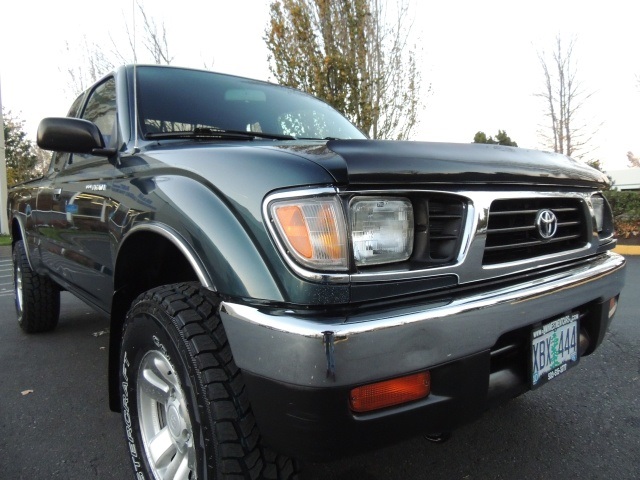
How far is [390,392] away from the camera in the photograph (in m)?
1.20

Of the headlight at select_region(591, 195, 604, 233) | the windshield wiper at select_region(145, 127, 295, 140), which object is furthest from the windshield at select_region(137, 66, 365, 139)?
the headlight at select_region(591, 195, 604, 233)

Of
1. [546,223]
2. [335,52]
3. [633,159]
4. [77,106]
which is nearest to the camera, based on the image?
[546,223]

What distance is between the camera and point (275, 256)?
3.99 ft

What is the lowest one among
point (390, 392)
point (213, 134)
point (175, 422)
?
point (175, 422)

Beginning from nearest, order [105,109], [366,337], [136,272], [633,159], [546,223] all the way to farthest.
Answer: [366,337] → [546,223] → [136,272] → [105,109] → [633,159]

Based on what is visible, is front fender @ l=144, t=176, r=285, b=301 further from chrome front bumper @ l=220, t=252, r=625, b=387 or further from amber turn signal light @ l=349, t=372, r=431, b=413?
amber turn signal light @ l=349, t=372, r=431, b=413

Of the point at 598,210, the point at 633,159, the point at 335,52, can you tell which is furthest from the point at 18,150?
the point at 633,159

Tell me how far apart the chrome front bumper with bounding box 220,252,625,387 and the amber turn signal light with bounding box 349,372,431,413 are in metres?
0.04

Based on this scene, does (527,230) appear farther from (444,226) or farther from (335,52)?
(335,52)

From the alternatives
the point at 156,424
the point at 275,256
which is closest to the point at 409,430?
the point at 275,256

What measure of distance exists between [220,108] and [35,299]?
8.22 feet

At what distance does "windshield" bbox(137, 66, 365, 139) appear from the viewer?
2229 mm

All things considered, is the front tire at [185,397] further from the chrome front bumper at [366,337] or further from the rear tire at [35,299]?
the rear tire at [35,299]

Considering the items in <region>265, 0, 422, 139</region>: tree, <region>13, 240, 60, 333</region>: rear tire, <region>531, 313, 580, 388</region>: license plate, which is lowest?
<region>13, 240, 60, 333</region>: rear tire
